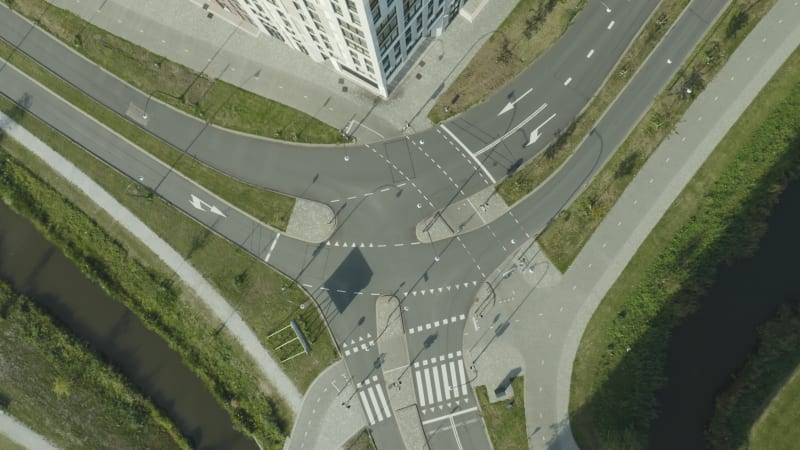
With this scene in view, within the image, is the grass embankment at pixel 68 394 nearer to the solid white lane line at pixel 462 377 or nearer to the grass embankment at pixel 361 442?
the grass embankment at pixel 361 442

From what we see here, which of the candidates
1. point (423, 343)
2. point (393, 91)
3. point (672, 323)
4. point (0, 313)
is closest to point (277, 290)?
point (423, 343)

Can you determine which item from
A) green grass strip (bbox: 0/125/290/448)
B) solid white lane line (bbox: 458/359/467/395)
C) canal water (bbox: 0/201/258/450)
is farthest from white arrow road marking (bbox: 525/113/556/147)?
canal water (bbox: 0/201/258/450)

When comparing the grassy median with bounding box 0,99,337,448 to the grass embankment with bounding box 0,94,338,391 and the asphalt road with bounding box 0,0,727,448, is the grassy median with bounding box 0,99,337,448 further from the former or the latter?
the asphalt road with bounding box 0,0,727,448

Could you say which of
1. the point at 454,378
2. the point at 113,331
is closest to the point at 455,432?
the point at 454,378

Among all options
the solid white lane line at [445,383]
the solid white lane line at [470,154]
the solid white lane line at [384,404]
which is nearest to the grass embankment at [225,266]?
the solid white lane line at [384,404]

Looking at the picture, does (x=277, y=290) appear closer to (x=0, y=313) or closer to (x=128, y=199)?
(x=128, y=199)

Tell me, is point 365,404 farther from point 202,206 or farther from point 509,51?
point 509,51
